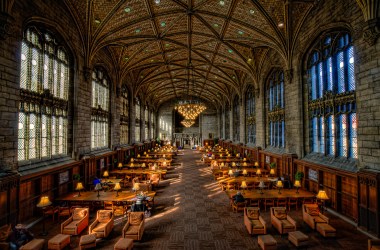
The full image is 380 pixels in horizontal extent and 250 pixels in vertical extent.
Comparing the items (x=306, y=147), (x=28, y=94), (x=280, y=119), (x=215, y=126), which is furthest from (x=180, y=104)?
(x=215, y=126)

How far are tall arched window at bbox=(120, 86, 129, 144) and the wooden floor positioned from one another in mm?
11990

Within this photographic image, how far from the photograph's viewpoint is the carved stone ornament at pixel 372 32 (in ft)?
23.9

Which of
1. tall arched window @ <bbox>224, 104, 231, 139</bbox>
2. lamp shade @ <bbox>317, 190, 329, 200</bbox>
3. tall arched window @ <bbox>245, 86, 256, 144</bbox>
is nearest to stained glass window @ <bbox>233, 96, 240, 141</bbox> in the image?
tall arched window @ <bbox>224, 104, 231, 139</bbox>

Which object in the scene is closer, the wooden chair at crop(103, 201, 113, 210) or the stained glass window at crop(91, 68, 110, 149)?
the wooden chair at crop(103, 201, 113, 210)

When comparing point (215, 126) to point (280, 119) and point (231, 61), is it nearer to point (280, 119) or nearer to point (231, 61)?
point (231, 61)

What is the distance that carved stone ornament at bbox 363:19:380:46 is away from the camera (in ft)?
23.9

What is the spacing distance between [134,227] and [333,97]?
10.7 metres

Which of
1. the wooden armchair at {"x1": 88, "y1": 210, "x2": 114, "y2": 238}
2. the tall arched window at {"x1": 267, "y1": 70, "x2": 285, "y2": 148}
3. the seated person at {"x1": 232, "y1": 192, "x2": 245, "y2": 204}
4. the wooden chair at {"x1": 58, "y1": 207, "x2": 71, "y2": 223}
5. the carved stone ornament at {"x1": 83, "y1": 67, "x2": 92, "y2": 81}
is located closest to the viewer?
the wooden armchair at {"x1": 88, "y1": 210, "x2": 114, "y2": 238}

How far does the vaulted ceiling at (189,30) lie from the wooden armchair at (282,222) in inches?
385

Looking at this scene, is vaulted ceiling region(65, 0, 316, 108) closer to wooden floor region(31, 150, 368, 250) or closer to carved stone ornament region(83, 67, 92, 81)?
carved stone ornament region(83, 67, 92, 81)

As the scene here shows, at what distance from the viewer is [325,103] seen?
36.2ft

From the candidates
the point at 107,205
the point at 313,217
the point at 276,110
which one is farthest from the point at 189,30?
the point at 313,217

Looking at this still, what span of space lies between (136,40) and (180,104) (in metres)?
9.12

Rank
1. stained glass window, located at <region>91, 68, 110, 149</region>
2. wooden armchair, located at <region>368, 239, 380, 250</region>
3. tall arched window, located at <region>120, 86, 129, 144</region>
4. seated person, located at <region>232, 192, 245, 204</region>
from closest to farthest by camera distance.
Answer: wooden armchair, located at <region>368, 239, 380, 250</region> → seated person, located at <region>232, 192, 245, 204</region> → stained glass window, located at <region>91, 68, 110, 149</region> → tall arched window, located at <region>120, 86, 129, 144</region>
